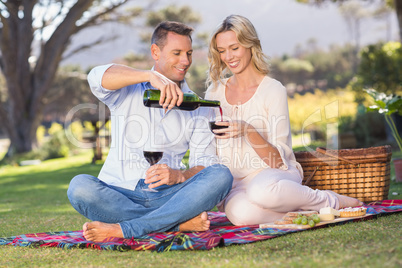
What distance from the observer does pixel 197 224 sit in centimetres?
326

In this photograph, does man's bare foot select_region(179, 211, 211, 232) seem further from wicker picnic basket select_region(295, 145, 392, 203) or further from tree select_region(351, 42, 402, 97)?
tree select_region(351, 42, 402, 97)

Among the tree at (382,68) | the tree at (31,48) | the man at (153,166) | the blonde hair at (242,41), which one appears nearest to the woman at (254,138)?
the blonde hair at (242,41)

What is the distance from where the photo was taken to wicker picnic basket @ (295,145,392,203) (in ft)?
14.1

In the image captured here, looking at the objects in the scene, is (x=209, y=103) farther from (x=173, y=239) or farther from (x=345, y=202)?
(x=345, y=202)

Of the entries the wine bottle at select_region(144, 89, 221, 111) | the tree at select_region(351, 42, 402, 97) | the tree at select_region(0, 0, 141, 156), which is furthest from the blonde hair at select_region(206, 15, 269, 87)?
the tree at select_region(0, 0, 141, 156)

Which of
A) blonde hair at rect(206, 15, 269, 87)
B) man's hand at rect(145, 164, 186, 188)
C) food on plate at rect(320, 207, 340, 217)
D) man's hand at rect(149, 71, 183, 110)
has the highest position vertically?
blonde hair at rect(206, 15, 269, 87)

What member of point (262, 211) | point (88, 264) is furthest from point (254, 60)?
point (88, 264)

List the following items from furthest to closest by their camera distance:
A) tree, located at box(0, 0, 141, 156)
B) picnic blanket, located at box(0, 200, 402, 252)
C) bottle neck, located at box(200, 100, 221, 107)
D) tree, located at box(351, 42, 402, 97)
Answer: tree, located at box(0, 0, 141, 156), tree, located at box(351, 42, 402, 97), bottle neck, located at box(200, 100, 221, 107), picnic blanket, located at box(0, 200, 402, 252)

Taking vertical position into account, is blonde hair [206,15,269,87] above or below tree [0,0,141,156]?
below

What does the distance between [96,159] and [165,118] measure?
359 inches

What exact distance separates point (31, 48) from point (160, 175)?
13.4 meters

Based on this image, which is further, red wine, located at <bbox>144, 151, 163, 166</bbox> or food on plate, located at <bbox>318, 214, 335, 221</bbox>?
food on plate, located at <bbox>318, 214, 335, 221</bbox>

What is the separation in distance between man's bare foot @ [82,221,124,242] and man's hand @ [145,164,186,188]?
352 mm

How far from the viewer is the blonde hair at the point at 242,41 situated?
3.75m
